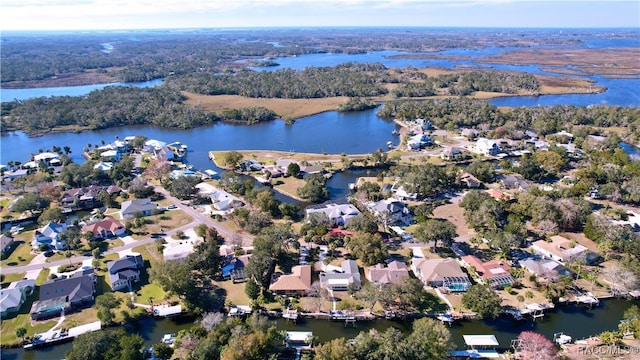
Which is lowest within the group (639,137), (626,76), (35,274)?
(35,274)


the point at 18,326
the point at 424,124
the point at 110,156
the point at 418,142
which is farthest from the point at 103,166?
the point at 424,124

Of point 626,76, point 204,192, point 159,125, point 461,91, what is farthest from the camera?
point 626,76

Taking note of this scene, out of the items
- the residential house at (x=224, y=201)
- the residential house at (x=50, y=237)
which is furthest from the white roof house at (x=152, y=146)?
the residential house at (x=50, y=237)

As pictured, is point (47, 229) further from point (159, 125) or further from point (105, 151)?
point (159, 125)

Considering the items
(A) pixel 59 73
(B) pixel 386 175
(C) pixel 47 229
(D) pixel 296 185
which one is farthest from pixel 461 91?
(A) pixel 59 73

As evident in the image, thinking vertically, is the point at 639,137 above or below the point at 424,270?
above

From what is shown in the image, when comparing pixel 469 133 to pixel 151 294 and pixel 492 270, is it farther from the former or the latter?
pixel 151 294

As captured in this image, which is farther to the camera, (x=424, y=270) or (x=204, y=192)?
(x=204, y=192)

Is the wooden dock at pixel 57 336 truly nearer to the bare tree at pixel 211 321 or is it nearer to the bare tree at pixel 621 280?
the bare tree at pixel 211 321

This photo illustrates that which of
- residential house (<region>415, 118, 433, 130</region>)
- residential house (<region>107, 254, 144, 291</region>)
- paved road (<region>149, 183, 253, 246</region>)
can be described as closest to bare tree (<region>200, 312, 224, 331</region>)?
residential house (<region>107, 254, 144, 291</region>)
